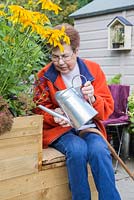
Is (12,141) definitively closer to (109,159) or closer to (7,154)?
(7,154)

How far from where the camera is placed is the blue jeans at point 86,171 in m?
2.08

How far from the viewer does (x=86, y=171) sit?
2.12 m

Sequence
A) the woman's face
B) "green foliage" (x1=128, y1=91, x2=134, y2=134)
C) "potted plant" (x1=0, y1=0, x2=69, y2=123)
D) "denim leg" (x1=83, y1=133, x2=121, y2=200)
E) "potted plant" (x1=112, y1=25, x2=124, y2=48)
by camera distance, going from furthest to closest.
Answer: "potted plant" (x1=112, y1=25, x2=124, y2=48)
"green foliage" (x1=128, y1=91, x2=134, y2=134)
the woman's face
"denim leg" (x1=83, y1=133, x2=121, y2=200)
"potted plant" (x1=0, y1=0, x2=69, y2=123)

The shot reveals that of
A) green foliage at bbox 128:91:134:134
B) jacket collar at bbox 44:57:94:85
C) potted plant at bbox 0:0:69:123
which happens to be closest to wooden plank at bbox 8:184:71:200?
potted plant at bbox 0:0:69:123

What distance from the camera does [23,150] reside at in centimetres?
198

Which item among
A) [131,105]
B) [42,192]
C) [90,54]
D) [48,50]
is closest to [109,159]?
[42,192]

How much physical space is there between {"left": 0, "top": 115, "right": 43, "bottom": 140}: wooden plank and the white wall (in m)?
2.60

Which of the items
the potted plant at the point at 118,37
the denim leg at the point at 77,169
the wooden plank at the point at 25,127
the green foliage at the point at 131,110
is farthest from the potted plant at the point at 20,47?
the potted plant at the point at 118,37

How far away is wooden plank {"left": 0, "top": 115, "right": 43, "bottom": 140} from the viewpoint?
75.0 inches

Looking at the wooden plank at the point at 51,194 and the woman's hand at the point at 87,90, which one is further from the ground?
the woman's hand at the point at 87,90

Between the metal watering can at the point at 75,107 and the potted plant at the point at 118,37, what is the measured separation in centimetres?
249

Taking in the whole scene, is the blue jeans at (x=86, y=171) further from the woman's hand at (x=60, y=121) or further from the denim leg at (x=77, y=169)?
the woman's hand at (x=60, y=121)

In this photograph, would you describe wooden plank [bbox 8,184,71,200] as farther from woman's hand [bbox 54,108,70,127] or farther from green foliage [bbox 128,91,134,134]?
green foliage [bbox 128,91,134,134]

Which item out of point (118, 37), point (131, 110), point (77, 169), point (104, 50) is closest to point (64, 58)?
point (77, 169)
